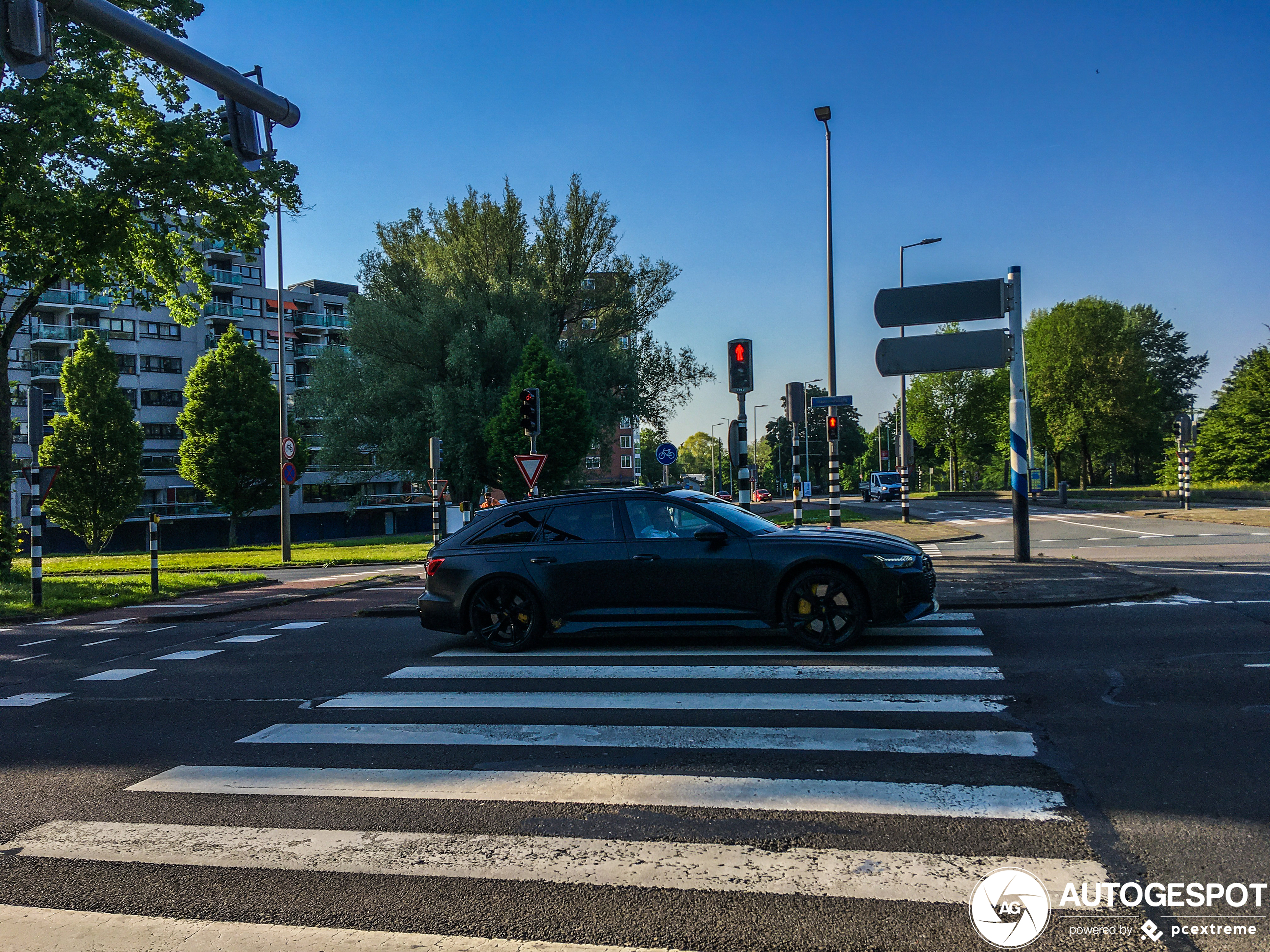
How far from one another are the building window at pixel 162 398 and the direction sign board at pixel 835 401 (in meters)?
56.5

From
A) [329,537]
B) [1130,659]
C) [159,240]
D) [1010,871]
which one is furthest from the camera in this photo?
[329,537]

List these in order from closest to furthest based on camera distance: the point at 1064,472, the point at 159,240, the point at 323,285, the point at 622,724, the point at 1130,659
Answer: the point at 622,724 → the point at 1130,659 → the point at 159,240 → the point at 323,285 → the point at 1064,472

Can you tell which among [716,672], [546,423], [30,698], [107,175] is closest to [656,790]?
[716,672]

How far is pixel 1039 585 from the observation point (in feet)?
36.3

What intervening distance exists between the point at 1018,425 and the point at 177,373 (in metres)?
64.1

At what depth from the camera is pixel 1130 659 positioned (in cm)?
681

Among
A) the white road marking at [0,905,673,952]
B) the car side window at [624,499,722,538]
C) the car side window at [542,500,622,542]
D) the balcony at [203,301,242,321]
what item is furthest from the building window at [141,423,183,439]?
the white road marking at [0,905,673,952]

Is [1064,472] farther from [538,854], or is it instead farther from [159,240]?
[538,854]

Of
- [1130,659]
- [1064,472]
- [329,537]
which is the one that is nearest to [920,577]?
[1130,659]

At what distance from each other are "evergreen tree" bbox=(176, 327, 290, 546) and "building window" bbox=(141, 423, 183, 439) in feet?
59.9

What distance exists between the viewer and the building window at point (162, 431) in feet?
204

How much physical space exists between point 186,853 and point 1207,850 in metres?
4.32
